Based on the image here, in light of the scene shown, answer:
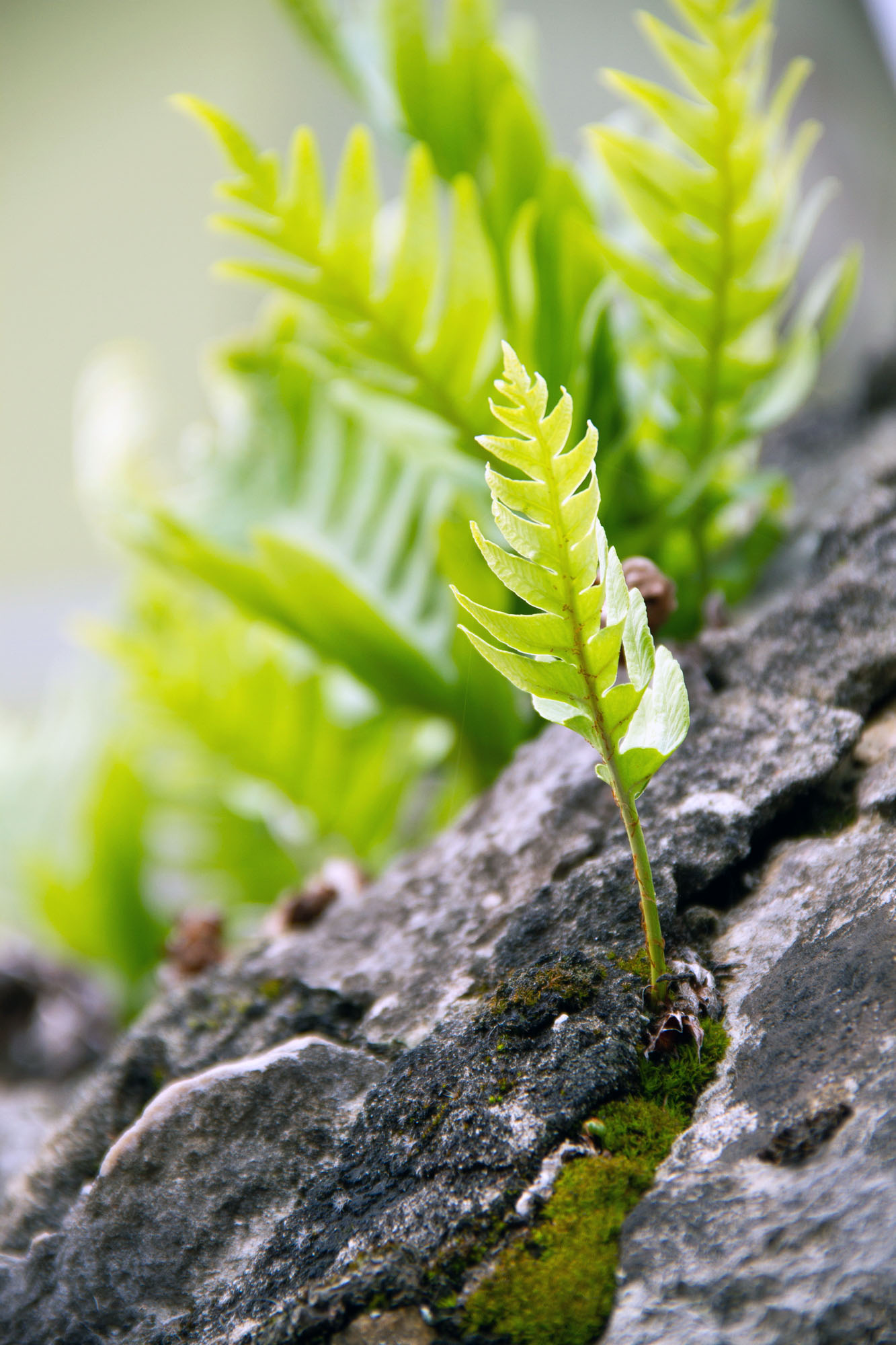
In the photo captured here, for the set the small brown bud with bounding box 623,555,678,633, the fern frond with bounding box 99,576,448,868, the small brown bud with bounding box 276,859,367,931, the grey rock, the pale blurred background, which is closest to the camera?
the grey rock

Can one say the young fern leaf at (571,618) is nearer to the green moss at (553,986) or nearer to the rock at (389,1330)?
the green moss at (553,986)

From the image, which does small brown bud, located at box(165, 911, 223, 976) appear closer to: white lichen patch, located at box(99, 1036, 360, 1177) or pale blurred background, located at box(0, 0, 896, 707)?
white lichen patch, located at box(99, 1036, 360, 1177)

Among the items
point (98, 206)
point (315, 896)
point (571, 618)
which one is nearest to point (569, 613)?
point (571, 618)

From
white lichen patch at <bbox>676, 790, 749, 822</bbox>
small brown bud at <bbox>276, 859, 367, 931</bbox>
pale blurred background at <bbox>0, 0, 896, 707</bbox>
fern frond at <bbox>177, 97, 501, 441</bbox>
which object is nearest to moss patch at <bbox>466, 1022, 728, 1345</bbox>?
white lichen patch at <bbox>676, 790, 749, 822</bbox>

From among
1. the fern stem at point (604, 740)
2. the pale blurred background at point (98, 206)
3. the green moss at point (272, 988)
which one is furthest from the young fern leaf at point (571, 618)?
the pale blurred background at point (98, 206)

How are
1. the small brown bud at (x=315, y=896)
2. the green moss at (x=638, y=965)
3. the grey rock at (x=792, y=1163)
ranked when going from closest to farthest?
1. the grey rock at (x=792, y=1163)
2. the green moss at (x=638, y=965)
3. the small brown bud at (x=315, y=896)

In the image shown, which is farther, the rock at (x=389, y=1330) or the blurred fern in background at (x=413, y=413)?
the blurred fern in background at (x=413, y=413)

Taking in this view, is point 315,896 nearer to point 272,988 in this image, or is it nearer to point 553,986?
point 272,988

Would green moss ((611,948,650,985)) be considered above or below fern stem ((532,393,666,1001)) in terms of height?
below
